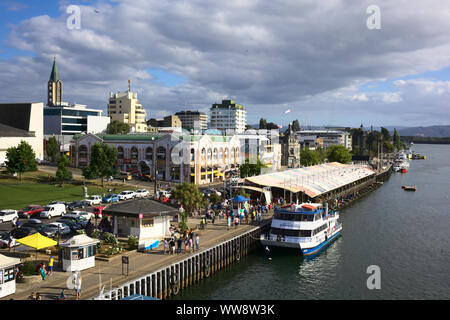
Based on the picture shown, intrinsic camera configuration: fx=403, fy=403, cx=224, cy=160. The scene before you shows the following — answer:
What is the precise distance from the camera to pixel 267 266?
40656mm

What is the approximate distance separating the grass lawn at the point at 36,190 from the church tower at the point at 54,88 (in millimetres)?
109674

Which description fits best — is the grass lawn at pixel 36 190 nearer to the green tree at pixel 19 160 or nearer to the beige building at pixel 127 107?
the green tree at pixel 19 160

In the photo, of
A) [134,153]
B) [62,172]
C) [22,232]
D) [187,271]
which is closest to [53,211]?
[22,232]

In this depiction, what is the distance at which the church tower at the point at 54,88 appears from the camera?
593ft

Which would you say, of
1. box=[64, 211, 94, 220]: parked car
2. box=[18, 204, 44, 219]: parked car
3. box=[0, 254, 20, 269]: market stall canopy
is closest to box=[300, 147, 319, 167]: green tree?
box=[64, 211, 94, 220]: parked car

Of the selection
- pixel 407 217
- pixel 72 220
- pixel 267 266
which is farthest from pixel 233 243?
pixel 407 217

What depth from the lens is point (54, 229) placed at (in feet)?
128

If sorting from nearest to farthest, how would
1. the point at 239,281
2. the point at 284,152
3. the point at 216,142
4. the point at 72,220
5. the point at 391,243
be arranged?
the point at 239,281
the point at 72,220
the point at 391,243
the point at 216,142
the point at 284,152

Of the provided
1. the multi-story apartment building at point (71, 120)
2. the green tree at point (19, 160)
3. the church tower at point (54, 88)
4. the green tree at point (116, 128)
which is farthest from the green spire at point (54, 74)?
the green tree at point (19, 160)

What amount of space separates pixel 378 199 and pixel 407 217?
2342 cm

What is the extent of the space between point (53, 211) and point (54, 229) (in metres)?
10.6

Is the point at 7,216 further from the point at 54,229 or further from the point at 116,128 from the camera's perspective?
the point at 116,128
